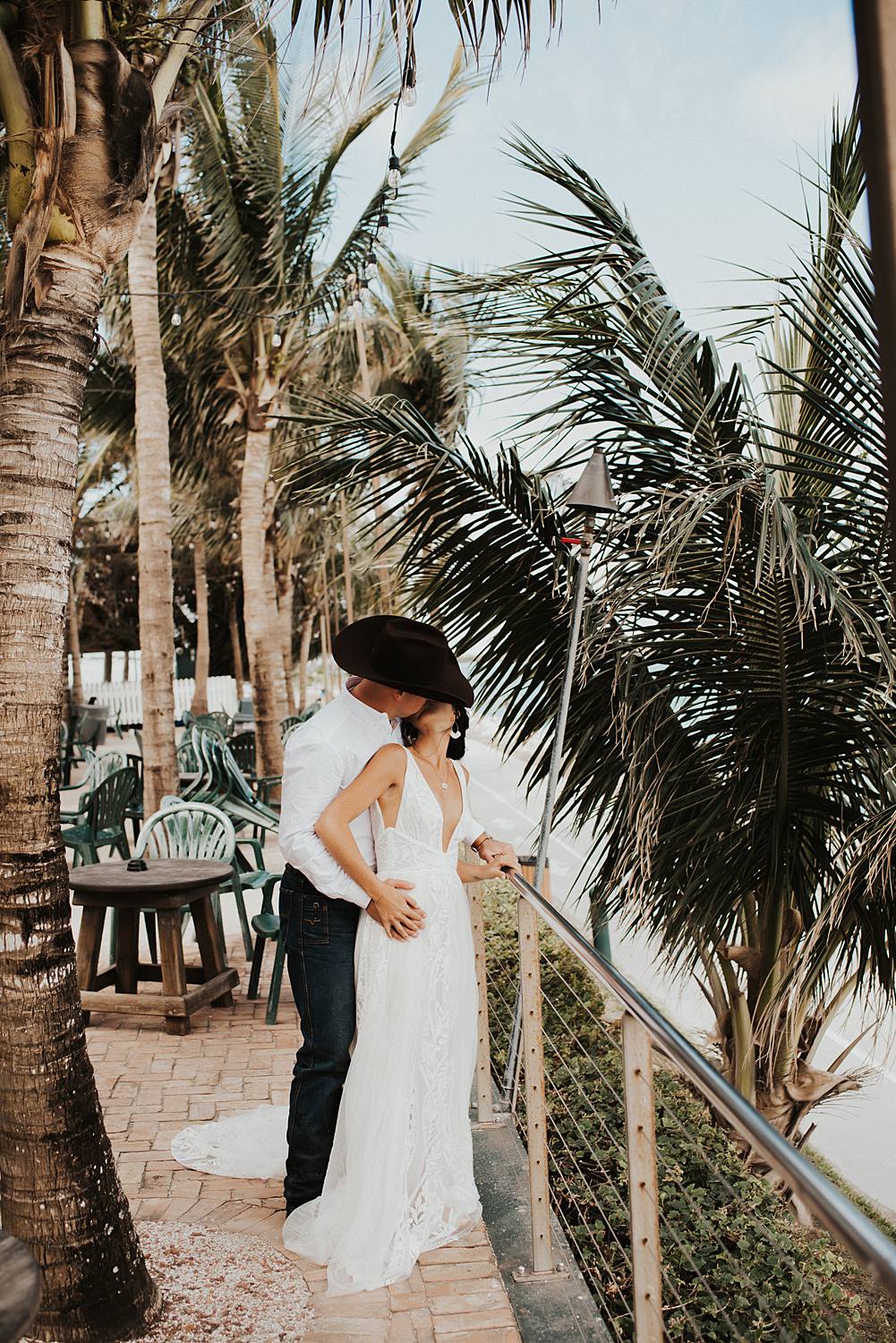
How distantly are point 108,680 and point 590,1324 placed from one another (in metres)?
43.2

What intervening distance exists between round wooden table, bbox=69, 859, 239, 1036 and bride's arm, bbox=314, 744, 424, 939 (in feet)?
7.93

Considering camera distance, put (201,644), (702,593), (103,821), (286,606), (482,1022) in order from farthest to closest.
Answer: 1. (201,644)
2. (286,606)
3. (103,821)
4. (702,593)
5. (482,1022)

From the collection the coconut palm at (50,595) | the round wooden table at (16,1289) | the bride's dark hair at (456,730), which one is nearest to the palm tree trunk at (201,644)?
the bride's dark hair at (456,730)

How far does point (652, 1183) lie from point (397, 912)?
129 cm

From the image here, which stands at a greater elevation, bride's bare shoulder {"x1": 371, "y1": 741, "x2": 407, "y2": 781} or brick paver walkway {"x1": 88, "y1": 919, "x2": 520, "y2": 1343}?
bride's bare shoulder {"x1": 371, "y1": 741, "x2": 407, "y2": 781}

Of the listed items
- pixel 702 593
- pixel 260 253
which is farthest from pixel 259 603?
pixel 702 593

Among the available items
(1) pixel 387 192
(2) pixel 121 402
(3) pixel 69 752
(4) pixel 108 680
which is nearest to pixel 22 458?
(1) pixel 387 192

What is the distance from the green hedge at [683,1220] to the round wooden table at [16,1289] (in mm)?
1407

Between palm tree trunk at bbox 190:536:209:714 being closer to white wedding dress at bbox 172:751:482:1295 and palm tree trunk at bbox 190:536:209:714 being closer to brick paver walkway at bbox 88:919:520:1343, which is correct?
brick paver walkway at bbox 88:919:520:1343

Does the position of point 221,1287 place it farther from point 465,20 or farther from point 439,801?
point 465,20

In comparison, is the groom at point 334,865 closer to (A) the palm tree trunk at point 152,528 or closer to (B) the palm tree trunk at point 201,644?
(A) the palm tree trunk at point 152,528

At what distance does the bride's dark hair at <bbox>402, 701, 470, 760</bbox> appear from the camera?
3535 mm

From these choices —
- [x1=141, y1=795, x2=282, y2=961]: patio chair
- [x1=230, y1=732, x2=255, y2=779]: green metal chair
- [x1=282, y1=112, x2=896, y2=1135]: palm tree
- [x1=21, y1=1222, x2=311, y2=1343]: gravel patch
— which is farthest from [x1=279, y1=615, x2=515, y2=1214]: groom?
[x1=230, y1=732, x2=255, y2=779]: green metal chair

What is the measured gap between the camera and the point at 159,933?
5.59 metres
